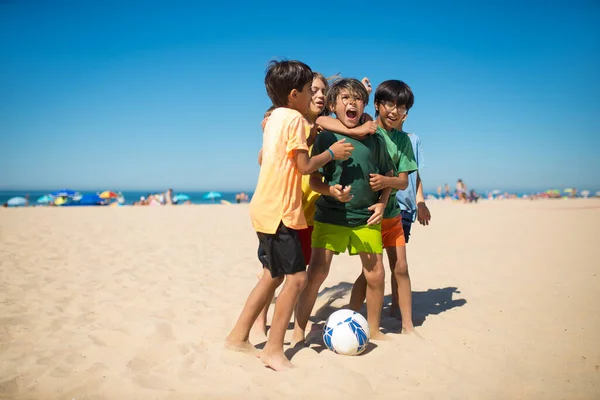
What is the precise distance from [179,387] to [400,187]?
2314 millimetres

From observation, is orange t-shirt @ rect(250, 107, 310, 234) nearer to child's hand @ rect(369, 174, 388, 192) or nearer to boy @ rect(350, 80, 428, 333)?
child's hand @ rect(369, 174, 388, 192)

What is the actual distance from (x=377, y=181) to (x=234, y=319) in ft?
7.00

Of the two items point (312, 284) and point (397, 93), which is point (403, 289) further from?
point (397, 93)

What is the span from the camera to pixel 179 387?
267 centimetres

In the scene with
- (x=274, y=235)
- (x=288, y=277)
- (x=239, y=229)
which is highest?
(x=274, y=235)

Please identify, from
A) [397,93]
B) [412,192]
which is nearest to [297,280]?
[412,192]

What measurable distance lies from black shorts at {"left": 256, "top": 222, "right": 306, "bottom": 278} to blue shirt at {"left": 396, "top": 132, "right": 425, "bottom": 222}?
5.50ft

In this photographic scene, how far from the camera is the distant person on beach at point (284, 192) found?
2.88 meters

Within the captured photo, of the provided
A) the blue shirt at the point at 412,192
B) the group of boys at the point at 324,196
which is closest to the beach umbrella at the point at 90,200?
the group of boys at the point at 324,196

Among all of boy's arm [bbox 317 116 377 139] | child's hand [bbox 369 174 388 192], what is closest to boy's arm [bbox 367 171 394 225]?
child's hand [bbox 369 174 388 192]

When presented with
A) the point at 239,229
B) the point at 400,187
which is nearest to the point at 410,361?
the point at 400,187

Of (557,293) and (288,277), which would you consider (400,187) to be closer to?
(288,277)

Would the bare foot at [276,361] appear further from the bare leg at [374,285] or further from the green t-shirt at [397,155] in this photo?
the green t-shirt at [397,155]

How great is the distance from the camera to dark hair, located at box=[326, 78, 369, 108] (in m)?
3.29
